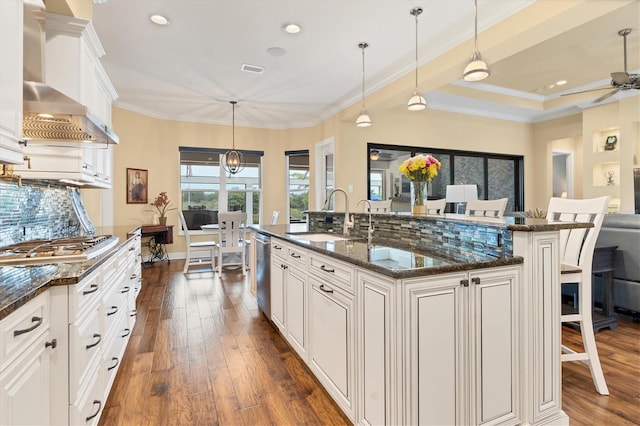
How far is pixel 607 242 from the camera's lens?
322cm

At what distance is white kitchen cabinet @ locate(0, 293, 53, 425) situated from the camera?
37.7 inches

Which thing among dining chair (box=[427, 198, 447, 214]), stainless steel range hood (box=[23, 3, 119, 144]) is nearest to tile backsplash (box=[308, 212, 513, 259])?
dining chair (box=[427, 198, 447, 214])

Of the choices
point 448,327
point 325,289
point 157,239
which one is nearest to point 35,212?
point 325,289

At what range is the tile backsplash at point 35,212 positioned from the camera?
2.06m

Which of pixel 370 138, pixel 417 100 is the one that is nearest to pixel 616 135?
pixel 370 138

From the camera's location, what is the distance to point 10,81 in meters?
1.36

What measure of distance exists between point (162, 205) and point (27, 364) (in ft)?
18.5

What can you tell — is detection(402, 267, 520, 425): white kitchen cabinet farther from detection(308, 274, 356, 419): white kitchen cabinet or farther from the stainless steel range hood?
the stainless steel range hood

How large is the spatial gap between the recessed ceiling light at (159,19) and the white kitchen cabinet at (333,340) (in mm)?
2999

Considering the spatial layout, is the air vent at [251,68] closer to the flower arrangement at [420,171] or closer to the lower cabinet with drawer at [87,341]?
the flower arrangement at [420,171]

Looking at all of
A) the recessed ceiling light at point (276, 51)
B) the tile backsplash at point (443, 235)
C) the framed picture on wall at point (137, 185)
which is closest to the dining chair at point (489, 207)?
the tile backsplash at point (443, 235)

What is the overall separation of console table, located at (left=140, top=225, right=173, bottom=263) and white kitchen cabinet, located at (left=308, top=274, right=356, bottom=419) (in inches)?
165

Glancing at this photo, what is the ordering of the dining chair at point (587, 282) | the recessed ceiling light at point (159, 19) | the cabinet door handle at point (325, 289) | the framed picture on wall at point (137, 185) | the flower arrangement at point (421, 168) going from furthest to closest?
the framed picture on wall at point (137, 185), the recessed ceiling light at point (159, 19), the flower arrangement at point (421, 168), the dining chair at point (587, 282), the cabinet door handle at point (325, 289)

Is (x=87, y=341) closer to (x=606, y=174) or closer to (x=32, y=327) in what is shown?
(x=32, y=327)
